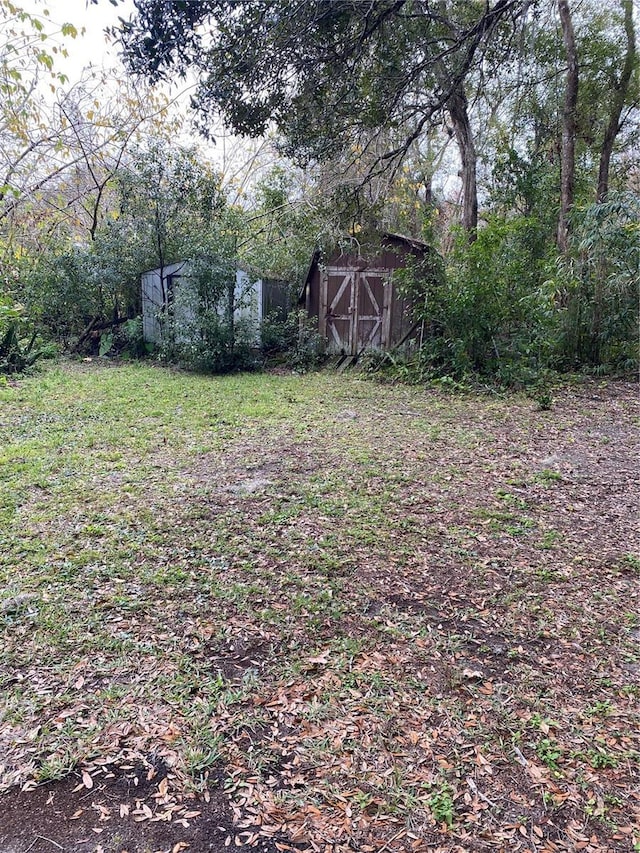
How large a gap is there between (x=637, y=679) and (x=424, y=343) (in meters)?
6.35

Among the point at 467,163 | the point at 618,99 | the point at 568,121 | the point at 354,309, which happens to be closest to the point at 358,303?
the point at 354,309

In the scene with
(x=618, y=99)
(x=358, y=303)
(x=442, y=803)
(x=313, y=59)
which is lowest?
(x=442, y=803)

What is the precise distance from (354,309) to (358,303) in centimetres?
12

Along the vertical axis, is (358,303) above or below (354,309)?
above

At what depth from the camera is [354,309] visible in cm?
882

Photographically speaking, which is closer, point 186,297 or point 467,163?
point 186,297

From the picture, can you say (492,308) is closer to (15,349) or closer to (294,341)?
(294,341)

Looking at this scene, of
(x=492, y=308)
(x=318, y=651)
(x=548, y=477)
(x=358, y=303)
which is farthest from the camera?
(x=358, y=303)

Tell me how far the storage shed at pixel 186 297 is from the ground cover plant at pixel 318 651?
15.5 feet

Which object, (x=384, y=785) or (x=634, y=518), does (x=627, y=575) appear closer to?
(x=634, y=518)

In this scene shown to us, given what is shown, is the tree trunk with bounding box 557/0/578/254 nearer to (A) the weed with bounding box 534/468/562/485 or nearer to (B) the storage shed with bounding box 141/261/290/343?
(B) the storage shed with bounding box 141/261/290/343

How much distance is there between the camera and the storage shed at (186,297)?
831cm

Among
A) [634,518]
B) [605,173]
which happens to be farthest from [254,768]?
[605,173]

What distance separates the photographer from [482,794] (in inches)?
54.1
